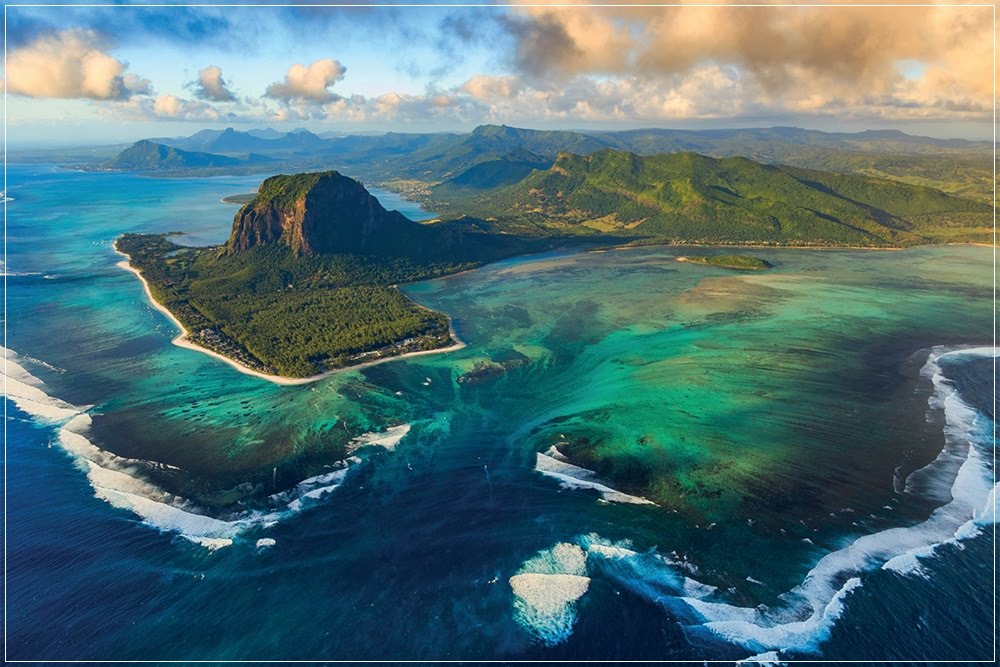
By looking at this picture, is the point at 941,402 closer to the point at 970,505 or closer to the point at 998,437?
the point at 998,437

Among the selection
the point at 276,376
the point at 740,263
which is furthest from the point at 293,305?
the point at 740,263

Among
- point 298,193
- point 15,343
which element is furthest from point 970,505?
point 298,193

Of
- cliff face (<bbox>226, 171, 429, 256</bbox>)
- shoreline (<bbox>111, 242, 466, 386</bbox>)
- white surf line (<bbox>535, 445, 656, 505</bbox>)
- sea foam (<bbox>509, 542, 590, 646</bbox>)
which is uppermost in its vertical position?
cliff face (<bbox>226, 171, 429, 256</bbox>)

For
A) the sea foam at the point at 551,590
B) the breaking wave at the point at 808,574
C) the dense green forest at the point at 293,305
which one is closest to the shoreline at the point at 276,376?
the dense green forest at the point at 293,305

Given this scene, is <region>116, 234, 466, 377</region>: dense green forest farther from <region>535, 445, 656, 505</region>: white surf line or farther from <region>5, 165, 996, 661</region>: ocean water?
<region>535, 445, 656, 505</region>: white surf line

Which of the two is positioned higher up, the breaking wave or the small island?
the small island

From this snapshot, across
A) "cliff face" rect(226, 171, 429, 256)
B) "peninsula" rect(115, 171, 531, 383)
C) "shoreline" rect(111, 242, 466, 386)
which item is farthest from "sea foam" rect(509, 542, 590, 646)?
"cliff face" rect(226, 171, 429, 256)
